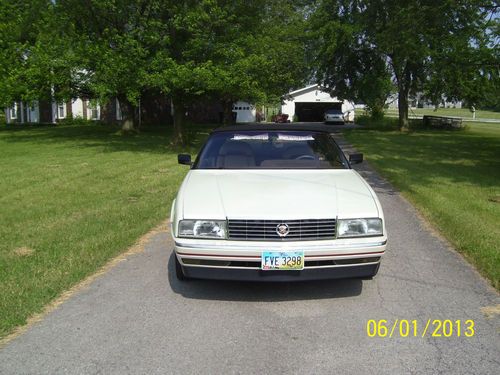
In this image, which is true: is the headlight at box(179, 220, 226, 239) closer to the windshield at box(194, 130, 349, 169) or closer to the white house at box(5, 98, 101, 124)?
the windshield at box(194, 130, 349, 169)

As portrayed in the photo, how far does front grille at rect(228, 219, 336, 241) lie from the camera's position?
3.89 m

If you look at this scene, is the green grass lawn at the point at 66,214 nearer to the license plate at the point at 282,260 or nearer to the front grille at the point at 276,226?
the front grille at the point at 276,226

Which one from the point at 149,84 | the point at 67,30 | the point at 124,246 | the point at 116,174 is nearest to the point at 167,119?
the point at 67,30

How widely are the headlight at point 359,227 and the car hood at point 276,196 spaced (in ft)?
0.17

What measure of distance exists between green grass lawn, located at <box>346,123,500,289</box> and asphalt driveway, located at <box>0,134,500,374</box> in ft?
2.32

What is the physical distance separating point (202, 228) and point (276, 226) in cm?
62

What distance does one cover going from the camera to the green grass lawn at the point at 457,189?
583 centimetres

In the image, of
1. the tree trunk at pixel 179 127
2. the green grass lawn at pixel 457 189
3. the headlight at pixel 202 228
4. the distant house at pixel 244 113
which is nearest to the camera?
the headlight at pixel 202 228

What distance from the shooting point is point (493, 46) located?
1445 centimetres

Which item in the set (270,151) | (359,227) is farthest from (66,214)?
(359,227)

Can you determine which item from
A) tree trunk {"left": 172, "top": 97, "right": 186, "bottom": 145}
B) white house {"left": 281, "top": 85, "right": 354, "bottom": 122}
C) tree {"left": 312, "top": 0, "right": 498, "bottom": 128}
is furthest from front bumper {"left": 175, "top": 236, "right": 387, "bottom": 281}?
white house {"left": 281, "top": 85, "right": 354, "bottom": 122}

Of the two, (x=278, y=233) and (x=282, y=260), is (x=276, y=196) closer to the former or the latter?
(x=278, y=233)
